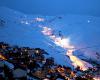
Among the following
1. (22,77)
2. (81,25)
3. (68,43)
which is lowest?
(22,77)

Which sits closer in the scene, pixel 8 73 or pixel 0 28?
pixel 8 73

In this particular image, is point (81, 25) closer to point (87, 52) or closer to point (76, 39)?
point (76, 39)

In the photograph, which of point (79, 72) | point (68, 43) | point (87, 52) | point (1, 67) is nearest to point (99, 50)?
point (87, 52)

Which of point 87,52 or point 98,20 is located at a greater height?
point 98,20

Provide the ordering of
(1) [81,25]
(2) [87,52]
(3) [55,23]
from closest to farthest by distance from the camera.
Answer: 1. (2) [87,52]
2. (1) [81,25]
3. (3) [55,23]

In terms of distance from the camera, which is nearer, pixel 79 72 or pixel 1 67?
pixel 1 67

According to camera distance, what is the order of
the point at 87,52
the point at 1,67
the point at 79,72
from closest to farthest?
the point at 1,67 → the point at 79,72 → the point at 87,52

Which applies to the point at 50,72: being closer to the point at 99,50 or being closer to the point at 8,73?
the point at 8,73

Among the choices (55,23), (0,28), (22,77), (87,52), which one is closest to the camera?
(22,77)

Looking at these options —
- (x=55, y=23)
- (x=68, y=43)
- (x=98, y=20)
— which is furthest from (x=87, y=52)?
(x=55, y=23)
